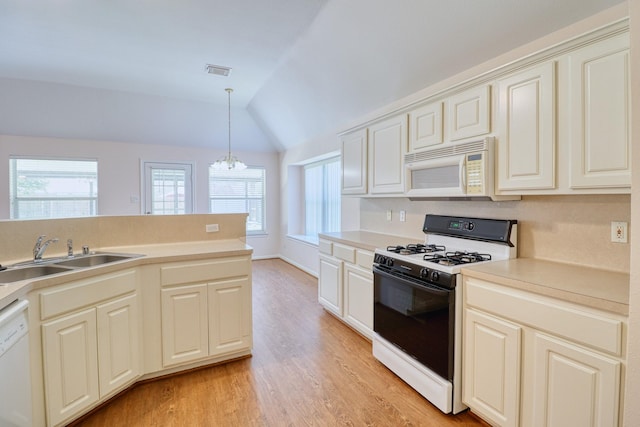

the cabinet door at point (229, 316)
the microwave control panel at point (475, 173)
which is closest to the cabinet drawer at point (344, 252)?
the cabinet door at point (229, 316)

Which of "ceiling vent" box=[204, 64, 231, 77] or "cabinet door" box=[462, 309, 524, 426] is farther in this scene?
"ceiling vent" box=[204, 64, 231, 77]

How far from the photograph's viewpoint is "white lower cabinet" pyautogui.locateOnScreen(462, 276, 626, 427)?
135 centimetres

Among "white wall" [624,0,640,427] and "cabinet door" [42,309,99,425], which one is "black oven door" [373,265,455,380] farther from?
"cabinet door" [42,309,99,425]

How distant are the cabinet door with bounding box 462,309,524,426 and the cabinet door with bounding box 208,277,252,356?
5.43 feet

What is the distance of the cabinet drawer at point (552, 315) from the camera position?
4.36ft

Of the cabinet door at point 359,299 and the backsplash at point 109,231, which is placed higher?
the backsplash at point 109,231

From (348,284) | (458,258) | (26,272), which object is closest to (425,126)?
(458,258)

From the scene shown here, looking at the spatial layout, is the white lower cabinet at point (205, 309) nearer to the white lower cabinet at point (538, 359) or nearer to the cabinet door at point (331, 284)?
the cabinet door at point (331, 284)

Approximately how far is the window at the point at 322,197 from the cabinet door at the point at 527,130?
10.9ft

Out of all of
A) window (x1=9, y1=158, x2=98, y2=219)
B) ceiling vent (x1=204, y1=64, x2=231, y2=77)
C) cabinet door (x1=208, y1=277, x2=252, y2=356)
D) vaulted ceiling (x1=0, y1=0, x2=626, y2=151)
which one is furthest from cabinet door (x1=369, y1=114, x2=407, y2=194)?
window (x1=9, y1=158, x2=98, y2=219)

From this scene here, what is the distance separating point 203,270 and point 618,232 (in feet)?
8.72

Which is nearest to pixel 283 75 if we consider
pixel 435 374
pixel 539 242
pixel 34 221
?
pixel 34 221

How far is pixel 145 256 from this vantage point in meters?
2.32

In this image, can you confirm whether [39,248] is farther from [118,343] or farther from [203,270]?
[203,270]
